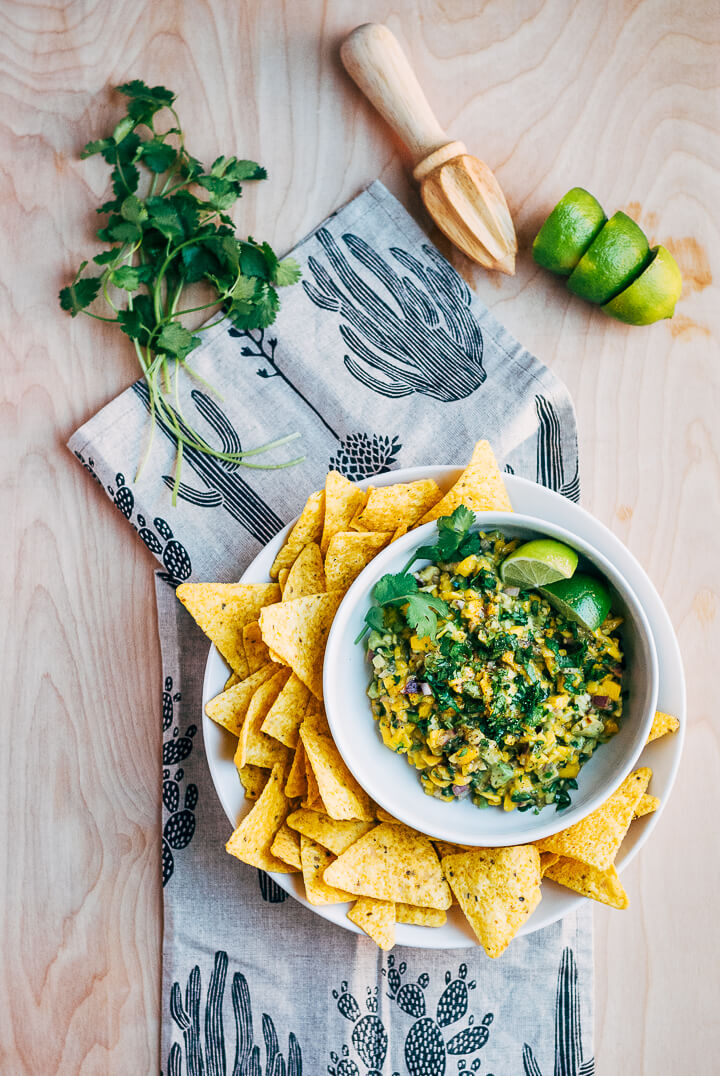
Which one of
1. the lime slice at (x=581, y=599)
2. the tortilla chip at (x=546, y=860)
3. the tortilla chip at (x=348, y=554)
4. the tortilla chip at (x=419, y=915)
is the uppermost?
the tortilla chip at (x=348, y=554)

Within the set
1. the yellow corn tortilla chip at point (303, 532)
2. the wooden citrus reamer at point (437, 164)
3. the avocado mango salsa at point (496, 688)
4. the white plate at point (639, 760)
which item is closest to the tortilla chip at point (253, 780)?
the white plate at point (639, 760)

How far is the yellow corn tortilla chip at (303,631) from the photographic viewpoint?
1.59 metres

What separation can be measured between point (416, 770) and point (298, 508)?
624 mm

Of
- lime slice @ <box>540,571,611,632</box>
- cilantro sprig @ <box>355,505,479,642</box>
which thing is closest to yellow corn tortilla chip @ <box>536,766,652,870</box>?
lime slice @ <box>540,571,611,632</box>

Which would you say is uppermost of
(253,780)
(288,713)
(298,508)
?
(298,508)

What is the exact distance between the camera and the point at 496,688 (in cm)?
152

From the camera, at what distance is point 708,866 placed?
76.0 inches

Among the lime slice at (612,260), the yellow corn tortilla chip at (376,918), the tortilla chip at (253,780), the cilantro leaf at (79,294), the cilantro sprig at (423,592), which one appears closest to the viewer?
the cilantro sprig at (423,592)

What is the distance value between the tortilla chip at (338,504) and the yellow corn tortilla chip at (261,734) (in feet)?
0.89

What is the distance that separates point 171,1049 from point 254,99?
7.06 ft

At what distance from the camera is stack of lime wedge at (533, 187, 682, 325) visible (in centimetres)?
188

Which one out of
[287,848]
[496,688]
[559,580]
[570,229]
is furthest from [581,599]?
[570,229]

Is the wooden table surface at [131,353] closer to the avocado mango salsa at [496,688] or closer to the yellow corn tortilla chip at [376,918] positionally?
the avocado mango salsa at [496,688]

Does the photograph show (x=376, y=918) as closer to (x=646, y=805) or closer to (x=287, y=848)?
(x=287, y=848)
